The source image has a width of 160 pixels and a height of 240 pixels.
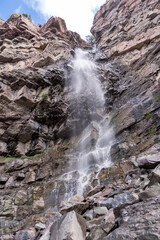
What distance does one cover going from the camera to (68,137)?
17031 mm

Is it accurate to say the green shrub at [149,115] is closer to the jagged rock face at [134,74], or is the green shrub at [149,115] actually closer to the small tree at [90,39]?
the jagged rock face at [134,74]

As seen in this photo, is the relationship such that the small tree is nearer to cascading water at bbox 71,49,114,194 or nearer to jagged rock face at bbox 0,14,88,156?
cascading water at bbox 71,49,114,194

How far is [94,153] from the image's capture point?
1161 centimetres

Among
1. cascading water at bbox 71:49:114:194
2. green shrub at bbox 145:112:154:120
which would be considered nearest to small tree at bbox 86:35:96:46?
cascading water at bbox 71:49:114:194

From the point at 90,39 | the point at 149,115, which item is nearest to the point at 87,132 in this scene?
the point at 149,115

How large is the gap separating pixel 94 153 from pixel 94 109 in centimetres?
667

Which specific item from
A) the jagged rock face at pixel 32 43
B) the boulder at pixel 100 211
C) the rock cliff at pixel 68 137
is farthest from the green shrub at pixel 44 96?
the boulder at pixel 100 211

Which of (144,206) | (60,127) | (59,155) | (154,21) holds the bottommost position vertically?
(144,206)

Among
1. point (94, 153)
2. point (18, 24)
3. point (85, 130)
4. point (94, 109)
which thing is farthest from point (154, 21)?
point (18, 24)

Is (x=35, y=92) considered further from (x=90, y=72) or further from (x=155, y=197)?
(x=155, y=197)

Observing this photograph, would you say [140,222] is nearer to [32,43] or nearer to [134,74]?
[134,74]

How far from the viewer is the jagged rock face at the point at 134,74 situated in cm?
1044

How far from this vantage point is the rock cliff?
3.28 m

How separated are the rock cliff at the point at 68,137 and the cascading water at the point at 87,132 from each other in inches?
16.4
